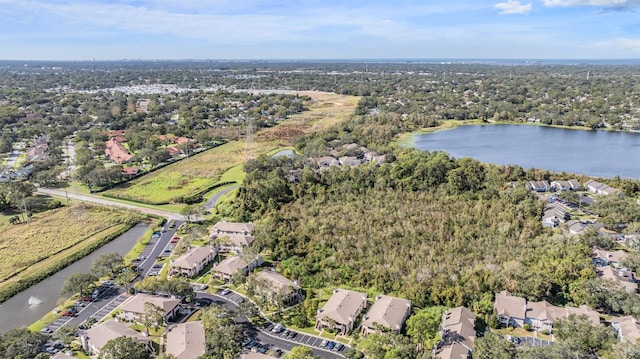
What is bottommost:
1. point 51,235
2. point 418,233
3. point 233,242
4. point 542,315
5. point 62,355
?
point 51,235

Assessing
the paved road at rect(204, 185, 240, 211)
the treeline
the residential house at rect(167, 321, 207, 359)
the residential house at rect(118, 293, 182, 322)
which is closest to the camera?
the residential house at rect(167, 321, 207, 359)

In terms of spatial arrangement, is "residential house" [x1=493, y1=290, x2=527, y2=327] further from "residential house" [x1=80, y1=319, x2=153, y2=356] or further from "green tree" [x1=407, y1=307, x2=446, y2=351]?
"residential house" [x1=80, y1=319, x2=153, y2=356]

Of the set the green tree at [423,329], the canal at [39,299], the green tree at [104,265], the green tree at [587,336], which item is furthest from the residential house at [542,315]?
the canal at [39,299]

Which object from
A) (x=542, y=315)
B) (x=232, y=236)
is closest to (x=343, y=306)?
(x=542, y=315)

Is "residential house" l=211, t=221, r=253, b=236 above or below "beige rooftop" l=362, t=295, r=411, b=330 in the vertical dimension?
above

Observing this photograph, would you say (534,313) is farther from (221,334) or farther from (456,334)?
(221,334)

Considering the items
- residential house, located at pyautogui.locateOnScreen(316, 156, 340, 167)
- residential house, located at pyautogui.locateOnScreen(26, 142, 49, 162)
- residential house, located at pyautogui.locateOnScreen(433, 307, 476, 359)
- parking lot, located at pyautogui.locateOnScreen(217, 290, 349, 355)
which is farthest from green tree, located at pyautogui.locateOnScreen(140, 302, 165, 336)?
residential house, located at pyautogui.locateOnScreen(26, 142, 49, 162)

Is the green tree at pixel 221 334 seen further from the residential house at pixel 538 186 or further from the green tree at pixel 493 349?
the residential house at pixel 538 186
